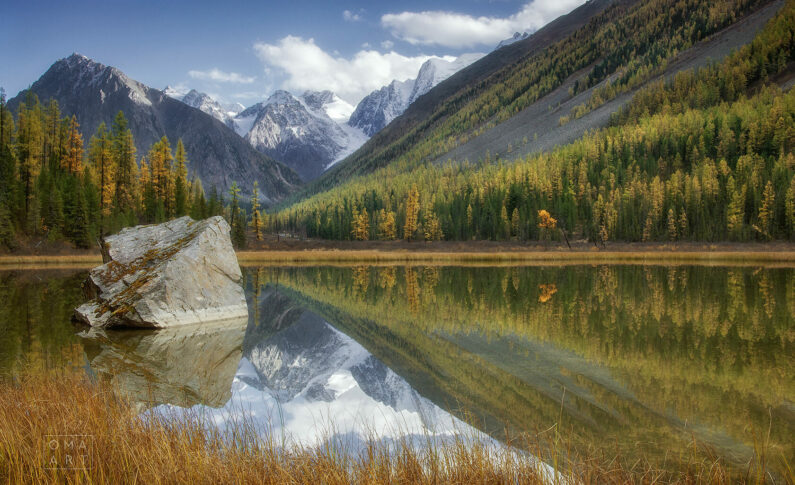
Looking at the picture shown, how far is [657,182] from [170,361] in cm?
8324

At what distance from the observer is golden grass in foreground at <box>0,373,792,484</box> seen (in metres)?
3.86

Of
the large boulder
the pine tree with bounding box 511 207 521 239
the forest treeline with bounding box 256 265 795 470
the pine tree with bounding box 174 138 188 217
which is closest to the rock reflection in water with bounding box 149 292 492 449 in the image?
the forest treeline with bounding box 256 265 795 470

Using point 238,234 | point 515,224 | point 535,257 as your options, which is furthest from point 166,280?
point 515,224

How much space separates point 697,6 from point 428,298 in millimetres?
206761

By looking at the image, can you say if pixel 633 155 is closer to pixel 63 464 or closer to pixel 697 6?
pixel 63 464

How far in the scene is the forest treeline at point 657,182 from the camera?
229 ft

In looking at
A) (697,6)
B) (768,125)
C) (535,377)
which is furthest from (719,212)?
(697,6)

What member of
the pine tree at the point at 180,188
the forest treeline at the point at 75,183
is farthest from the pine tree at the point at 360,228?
the pine tree at the point at 180,188

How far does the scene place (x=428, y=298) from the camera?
779 inches

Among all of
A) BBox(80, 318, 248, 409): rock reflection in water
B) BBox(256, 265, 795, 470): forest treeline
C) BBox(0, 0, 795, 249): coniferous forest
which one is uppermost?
BBox(0, 0, 795, 249): coniferous forest

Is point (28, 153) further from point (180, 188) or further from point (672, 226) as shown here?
point (672, 226)

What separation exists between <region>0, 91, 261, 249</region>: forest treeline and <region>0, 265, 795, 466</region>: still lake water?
38.8 metres

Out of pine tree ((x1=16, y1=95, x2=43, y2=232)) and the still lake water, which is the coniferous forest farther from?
the still lake water

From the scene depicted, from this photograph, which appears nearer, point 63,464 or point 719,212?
point 63,464
